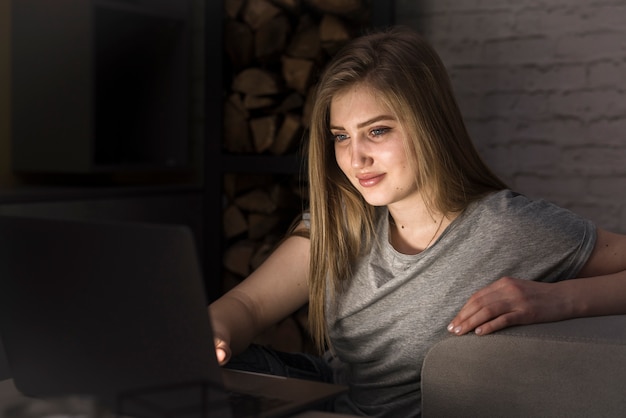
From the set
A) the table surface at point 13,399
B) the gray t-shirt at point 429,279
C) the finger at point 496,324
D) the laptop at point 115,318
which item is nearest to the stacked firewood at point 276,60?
the gray t-shirt at point 429,279

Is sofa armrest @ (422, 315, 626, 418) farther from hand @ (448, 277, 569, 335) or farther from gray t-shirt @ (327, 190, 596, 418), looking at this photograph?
gray t-shirt @ (327, 190, 596, 418)

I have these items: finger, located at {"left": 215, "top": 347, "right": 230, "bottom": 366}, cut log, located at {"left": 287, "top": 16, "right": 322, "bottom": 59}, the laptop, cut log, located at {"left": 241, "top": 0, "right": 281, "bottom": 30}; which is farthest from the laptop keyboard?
cut log, located at {"left": 241, "top": 0, "right": 281, "bottom": 30}

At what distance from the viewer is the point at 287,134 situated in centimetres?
299

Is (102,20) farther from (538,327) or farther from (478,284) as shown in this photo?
(538,327)

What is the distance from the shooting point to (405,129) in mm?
1789

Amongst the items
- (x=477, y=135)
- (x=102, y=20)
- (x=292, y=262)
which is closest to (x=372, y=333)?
(x=292, y=262)

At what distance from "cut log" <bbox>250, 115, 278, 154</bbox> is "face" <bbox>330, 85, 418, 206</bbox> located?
1.23 meters

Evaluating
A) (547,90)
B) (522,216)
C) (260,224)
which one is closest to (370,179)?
(522,216)

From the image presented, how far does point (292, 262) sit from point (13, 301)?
0.81 metres

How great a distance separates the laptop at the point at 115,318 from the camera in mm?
990

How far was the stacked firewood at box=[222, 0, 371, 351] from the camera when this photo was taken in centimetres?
293

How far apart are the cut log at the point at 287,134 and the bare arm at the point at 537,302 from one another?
143 centimetres

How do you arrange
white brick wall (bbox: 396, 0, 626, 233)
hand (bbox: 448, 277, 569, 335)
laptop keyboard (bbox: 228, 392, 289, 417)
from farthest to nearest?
white brick wall (bbox: 396, 0, 626, 233) → hand (bbox: 448, 277, 569, 335) → laptop keyboard (bbox: 228, 392, 289, 417)

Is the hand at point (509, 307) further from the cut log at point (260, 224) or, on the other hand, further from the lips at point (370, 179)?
the cut log at point (260, 224)
